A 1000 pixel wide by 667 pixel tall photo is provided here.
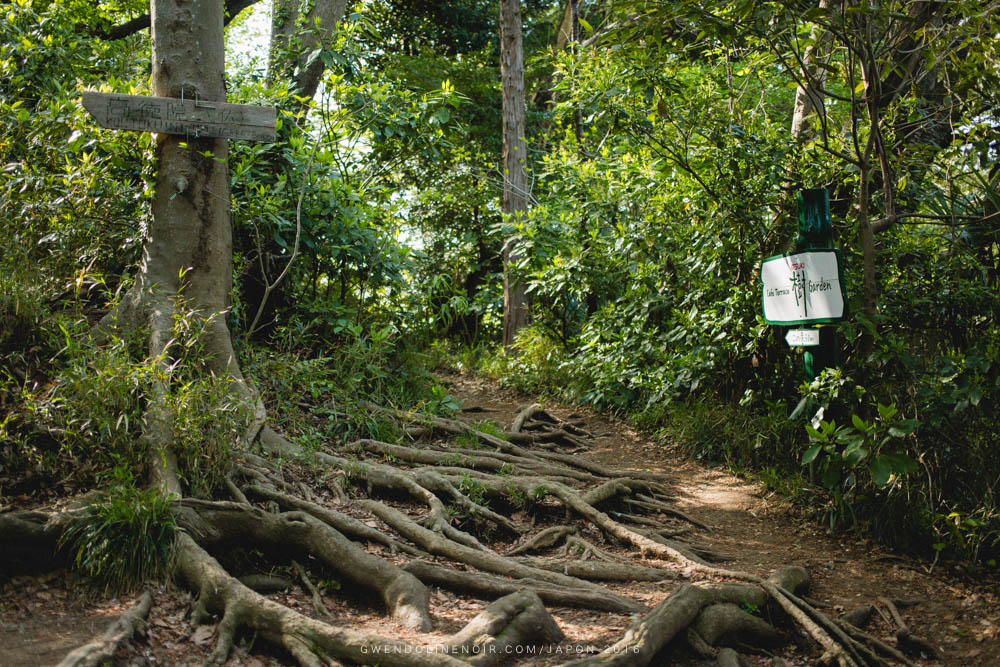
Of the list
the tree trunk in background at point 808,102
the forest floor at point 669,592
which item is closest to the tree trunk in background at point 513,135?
the tree trunk in background at point 808,102

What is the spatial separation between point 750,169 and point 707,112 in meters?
0.81

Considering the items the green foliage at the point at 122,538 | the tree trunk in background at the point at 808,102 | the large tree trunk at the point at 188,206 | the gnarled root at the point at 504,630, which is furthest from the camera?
the tree trunk in background at the point at 808,102

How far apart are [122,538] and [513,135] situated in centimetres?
1061

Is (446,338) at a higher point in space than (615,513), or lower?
higher

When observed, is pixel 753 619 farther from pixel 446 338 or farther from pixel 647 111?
pixel 446 338

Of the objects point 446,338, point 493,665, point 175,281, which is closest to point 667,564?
point 493,665

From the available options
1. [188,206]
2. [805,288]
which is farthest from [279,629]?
[805,288]

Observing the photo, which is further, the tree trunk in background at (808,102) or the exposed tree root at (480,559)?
the tree trunk in background at (808,102)

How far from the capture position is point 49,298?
504cm

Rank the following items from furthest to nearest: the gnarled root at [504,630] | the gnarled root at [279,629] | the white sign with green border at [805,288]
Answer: the white sign with green border at [805,288] < the gnarled root at [504,630] < the gnarled root at [279,629]

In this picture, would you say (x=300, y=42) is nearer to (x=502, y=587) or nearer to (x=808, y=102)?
(x=808, y=102)

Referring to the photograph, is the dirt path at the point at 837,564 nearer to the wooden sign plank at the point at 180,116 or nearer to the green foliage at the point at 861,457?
the green foliage at the point at 861,457

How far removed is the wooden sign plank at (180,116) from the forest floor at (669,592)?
2.48m

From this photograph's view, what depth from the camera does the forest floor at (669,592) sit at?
3246 millimetres
